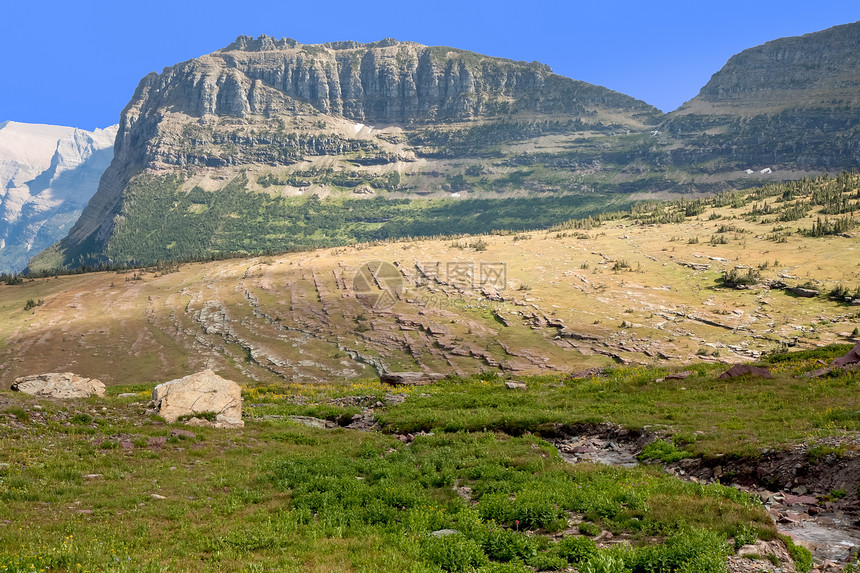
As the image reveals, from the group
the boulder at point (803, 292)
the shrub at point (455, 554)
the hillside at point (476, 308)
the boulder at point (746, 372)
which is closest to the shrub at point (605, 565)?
the shrub at point (455, 554)

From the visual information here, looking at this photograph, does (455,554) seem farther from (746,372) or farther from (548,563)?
(746,372)

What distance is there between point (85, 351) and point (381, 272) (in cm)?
4120

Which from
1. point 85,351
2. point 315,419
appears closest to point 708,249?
point 315,419

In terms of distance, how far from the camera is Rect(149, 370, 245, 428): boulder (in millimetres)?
24000

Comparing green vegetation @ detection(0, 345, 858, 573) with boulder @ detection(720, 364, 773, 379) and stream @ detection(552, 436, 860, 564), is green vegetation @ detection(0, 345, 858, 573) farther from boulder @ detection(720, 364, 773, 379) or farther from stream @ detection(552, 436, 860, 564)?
boulder @ detection(720, 364, 773, 379)

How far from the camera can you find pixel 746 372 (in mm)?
26359

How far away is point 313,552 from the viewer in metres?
10.4

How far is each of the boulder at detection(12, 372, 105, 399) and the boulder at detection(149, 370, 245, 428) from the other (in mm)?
6087

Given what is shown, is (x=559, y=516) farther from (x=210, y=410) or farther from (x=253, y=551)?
(x=210, y=410)

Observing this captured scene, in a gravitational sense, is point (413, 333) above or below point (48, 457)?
below

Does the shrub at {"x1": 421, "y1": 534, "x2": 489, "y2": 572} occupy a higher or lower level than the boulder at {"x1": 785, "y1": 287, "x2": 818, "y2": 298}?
higher

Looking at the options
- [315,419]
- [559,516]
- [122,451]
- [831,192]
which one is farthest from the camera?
[831,192]

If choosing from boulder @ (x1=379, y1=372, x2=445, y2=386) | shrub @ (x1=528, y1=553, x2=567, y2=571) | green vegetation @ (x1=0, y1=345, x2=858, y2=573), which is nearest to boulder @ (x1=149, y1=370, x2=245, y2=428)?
green vegetation @ (x1=0, y1=345, x2=858, y2=573)

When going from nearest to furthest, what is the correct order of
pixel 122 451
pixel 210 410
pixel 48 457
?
pixel 48 457
pixel 122 451
pixel 210 410
